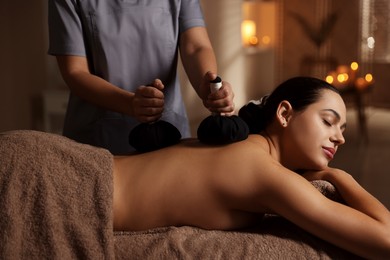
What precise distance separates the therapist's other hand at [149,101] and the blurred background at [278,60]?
7.10 feet

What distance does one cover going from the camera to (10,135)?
3.93 feet

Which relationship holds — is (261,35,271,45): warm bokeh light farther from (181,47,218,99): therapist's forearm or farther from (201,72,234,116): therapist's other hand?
(201,72,234,116): therapist's other hand

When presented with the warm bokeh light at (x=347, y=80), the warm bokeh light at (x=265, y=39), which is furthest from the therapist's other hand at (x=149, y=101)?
the warm bokeh light at (x=265, y=39)

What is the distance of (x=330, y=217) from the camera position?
43.6 inches

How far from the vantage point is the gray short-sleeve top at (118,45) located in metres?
1.60

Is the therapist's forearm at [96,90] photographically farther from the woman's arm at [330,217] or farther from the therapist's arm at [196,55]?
the woman's arm at [330,217]

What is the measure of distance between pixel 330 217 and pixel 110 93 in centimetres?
64

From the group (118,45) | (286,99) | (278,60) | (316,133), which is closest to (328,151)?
(316,133)

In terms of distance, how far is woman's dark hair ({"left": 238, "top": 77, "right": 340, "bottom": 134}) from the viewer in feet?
4.41

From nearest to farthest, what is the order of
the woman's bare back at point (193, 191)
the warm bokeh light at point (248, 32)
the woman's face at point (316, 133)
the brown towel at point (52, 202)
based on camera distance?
1. the brown towel at point (52, 202)
2. the woman's bare back at point (193, 191)
3. the woman's face at point (316, 133)
4. the warm bokeh light at point (248, 32)

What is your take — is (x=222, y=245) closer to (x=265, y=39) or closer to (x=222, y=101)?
(x=222, y=101)

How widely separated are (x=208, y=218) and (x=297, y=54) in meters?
6.91

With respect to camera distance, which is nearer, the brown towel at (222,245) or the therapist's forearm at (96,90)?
the brown towel at (222,245)

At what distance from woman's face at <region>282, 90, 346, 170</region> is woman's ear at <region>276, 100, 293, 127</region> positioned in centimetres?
1
